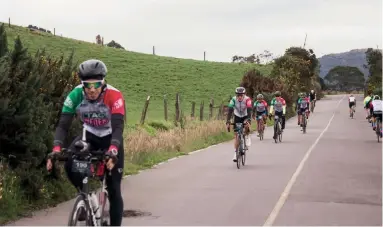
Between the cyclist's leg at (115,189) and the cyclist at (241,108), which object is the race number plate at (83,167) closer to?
the cyclist's leg at (115,189)

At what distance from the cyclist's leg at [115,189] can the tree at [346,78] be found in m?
149

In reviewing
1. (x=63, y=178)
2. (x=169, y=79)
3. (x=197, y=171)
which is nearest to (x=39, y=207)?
(x=63, y=178)

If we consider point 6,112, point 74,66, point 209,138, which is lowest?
point 209,138

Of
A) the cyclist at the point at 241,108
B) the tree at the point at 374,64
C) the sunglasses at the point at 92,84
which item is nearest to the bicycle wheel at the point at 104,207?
the sunglasses at the point at 92,84

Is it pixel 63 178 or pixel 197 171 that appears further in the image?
pixel 197 171

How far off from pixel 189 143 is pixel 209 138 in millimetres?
3163

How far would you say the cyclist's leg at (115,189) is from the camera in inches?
233

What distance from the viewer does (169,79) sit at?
232 ft

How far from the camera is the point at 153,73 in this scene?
72.6 m

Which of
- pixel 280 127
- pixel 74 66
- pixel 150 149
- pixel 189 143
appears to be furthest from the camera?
pixel 280 127

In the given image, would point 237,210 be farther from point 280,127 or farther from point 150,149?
point 280,127

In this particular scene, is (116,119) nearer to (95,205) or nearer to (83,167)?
(83,167)

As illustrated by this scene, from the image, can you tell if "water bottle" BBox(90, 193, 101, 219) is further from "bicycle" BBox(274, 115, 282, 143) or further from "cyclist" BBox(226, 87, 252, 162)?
"bicycle" BBox(274, 115, 282, 143)

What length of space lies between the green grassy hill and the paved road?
1393 inches
